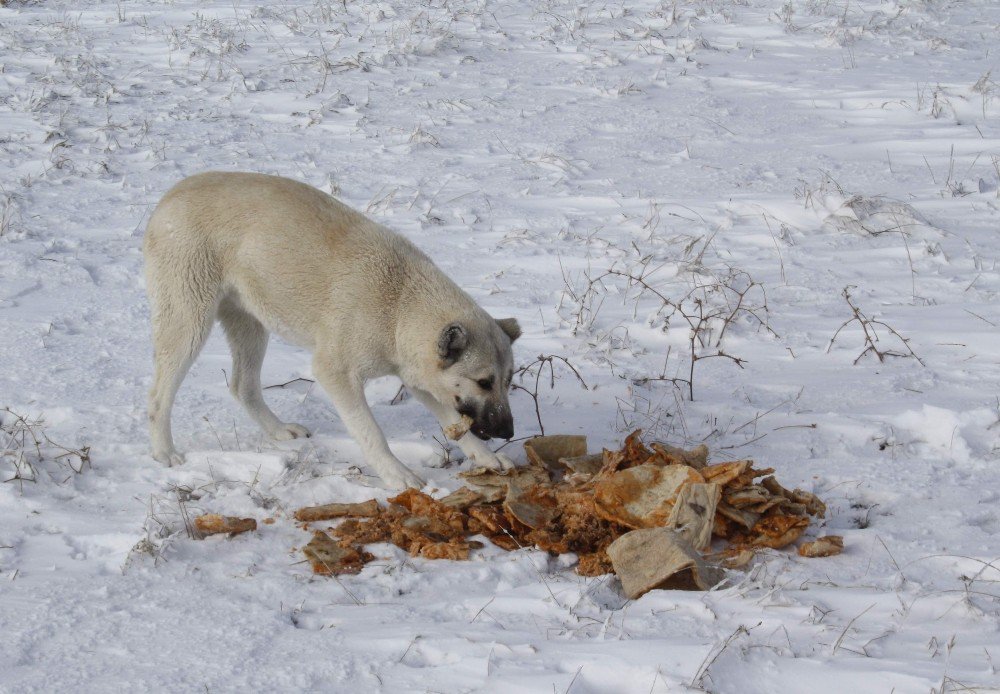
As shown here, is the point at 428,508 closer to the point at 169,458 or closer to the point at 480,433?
the point at 480,433

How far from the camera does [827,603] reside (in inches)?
149

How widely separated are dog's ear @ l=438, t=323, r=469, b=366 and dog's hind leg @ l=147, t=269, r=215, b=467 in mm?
1383

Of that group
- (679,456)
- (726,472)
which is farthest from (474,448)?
(726,472)

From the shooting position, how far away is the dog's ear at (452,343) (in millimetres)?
5062

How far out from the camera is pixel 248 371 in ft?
19.2

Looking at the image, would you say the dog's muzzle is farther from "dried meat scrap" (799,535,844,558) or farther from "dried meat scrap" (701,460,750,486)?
"dried meat scrap" (799,535,844,558)

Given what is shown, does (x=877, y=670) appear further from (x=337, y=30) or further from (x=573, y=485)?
(x=337, y=30)

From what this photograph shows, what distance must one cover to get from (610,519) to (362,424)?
1511 millimetres

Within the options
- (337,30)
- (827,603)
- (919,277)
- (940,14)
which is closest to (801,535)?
(827,603)

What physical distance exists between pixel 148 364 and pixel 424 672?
3715mm

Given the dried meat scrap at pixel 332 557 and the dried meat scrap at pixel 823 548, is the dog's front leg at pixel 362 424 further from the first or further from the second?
the dried meat scrap at pixel 823 548

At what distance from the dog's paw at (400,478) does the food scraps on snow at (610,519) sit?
0.20 m

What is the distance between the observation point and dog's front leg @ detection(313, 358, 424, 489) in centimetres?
522

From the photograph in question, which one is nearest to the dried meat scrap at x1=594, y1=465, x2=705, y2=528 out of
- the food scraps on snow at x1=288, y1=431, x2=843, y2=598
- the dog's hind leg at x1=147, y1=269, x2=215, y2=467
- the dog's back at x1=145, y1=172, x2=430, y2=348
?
the food scraps on snow at x1=288, y1=431, x2=843, y2=598
